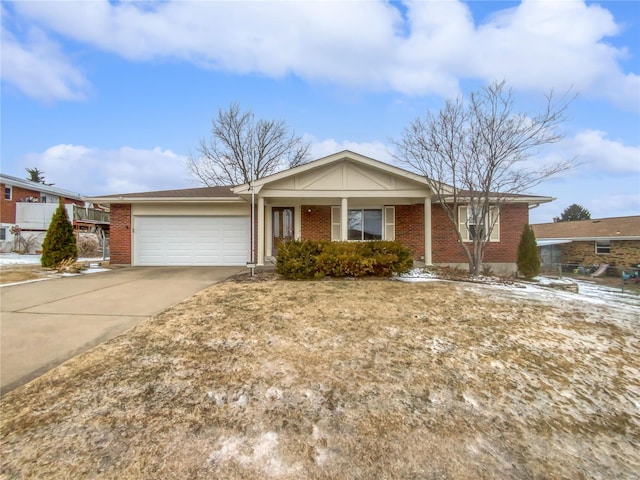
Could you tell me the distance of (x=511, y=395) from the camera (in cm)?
327

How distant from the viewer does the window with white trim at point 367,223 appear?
12492 mm

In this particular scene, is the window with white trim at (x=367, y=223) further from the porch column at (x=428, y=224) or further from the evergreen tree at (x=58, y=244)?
the evergreen tree at (x=58, y=244)

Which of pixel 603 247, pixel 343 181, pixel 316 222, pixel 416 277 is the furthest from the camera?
pixel 603 247

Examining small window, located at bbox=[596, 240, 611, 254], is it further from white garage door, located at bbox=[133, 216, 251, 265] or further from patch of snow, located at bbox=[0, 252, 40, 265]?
patch of snow, located at bbox=[0, 252, 40, 265]

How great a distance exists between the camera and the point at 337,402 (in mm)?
3020

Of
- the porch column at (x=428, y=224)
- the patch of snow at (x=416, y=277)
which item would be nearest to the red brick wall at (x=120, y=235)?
the patch of snow at (x=416, y=277)

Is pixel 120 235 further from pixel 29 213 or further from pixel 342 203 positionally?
pixel 29 213

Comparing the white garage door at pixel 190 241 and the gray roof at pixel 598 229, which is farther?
the gray roof at pixel 598 229

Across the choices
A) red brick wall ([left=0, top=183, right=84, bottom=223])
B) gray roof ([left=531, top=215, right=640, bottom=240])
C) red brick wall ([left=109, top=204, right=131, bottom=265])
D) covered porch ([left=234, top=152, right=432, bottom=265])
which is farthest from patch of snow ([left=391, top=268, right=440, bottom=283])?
red brick wall ([left=0, top=183, right=84, bottom=223])

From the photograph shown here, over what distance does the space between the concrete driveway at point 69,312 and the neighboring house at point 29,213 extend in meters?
18.5

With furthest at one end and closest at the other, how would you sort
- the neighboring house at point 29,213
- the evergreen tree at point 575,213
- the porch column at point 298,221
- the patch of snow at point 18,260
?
1. the evergreen tree at point 575,213
2. the neighboring house at point 29,213
3. the patch of snow at point 18,260
4. the porch column at point 298,221

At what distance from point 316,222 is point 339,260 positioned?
4642mm

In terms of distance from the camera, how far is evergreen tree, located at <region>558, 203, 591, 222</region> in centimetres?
4434

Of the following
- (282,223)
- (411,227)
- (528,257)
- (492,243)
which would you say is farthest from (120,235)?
(528,257)
